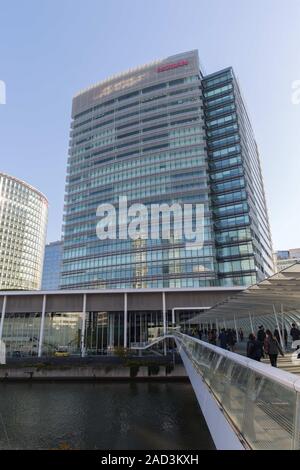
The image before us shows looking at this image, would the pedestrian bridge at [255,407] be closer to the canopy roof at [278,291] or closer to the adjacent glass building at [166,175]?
the canopy roof at [278,291]

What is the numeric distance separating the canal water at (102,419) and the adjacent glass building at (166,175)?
49.5 metres

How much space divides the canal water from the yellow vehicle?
11.6m

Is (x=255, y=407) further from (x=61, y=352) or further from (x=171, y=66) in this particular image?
(x=171, y=66)

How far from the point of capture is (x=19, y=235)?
154000mm

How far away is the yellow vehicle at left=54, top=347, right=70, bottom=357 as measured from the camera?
43856mm

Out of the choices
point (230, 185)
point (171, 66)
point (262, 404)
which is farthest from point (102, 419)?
point (171, 66)

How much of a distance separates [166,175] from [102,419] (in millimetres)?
76254

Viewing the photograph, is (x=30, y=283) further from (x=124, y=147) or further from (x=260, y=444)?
(x=260, y=444)

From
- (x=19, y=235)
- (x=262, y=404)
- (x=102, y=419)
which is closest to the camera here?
(x=262, y=404)

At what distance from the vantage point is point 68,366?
3834 centimetres

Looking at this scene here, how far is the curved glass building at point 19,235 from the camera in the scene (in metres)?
146

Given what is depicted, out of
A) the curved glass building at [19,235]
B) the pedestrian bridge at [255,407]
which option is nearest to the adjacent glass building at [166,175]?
the curved glass building at [19,235]

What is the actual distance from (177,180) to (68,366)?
200 ft

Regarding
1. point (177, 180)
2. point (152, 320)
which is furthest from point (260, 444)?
point (177, 180)
